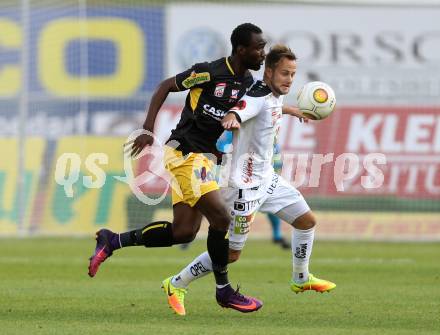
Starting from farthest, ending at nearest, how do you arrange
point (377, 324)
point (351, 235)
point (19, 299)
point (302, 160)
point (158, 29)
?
1. point (158, 29)
2. point (351, 235)
3. point (302, 160)
4. point (19, 299)
5. point (377, 324)

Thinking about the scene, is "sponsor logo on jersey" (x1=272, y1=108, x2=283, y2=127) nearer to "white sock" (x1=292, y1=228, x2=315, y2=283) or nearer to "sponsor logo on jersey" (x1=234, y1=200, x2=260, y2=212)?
"sponsor logo on jersey" (x1=234, y1=200, x2=260, y2=212)

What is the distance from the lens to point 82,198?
22922 millimetres

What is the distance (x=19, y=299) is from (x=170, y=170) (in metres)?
2.36

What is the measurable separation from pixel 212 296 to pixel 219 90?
9.06 ft

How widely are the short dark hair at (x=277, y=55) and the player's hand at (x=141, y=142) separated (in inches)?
49.7

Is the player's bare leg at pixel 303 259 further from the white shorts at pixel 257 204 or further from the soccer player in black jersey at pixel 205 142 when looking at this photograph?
the soccer player in black jersey at pixel 205 142

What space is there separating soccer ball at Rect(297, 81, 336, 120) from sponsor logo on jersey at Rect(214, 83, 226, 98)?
834mm

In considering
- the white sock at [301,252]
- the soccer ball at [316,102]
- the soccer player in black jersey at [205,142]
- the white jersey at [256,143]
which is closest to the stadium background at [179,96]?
the white sock at [301,252]

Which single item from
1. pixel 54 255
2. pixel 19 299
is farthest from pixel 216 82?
pixel 54 255

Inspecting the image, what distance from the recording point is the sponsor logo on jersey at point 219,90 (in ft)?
30.5

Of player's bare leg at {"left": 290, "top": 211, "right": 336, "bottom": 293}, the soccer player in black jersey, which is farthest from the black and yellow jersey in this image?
player's bare leg at {"left": 290, "top": 211, "right": 336, "bottom": 293}

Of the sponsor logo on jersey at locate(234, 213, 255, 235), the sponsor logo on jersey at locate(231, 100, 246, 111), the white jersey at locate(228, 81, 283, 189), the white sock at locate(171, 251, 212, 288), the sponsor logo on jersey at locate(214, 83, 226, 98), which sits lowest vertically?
the white sock at locate(171, 251, 212, 288)

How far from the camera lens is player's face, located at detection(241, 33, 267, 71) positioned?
9.19m

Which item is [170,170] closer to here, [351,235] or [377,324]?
[377,324]
